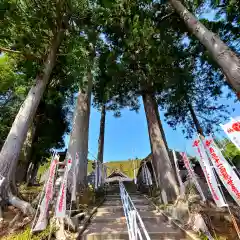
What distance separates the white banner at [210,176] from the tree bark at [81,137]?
159 inches

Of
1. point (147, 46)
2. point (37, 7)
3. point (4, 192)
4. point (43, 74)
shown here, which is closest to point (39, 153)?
point (43, 74)

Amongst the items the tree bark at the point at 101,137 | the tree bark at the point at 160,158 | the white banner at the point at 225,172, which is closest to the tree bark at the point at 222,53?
the white banner at the point at 225,172

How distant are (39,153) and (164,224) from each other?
31.5 feet

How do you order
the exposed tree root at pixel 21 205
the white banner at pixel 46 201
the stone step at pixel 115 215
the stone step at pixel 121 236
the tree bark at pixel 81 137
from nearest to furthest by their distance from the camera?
the white banner at pixel 46 201
the stone step at pixel 121 236
the exposed tree root at pixel 21 205
the stone step at pixel 115 215
the tree bark at pixel 81 137

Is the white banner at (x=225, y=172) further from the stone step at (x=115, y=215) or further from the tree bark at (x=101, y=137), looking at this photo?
the tree bark at (x=101, y=137)

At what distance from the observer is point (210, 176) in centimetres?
463

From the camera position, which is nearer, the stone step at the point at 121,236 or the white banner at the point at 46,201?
the white banner at the point at 46,201

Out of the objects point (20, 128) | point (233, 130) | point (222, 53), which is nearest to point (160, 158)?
point (233, 130)

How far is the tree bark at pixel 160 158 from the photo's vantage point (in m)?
6.47

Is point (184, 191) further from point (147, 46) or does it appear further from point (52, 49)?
point (52, 49)

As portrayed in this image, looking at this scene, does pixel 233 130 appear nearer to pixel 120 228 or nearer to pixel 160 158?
pixel 120 228

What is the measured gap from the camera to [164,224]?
490 centimetres

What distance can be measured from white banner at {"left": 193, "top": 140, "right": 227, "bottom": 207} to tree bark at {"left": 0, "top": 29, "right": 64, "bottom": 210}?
5101mm

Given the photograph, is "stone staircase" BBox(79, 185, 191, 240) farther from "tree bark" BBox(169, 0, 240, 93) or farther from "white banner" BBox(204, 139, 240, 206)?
"tree bark" BBox(169, 0, 240, 93)
